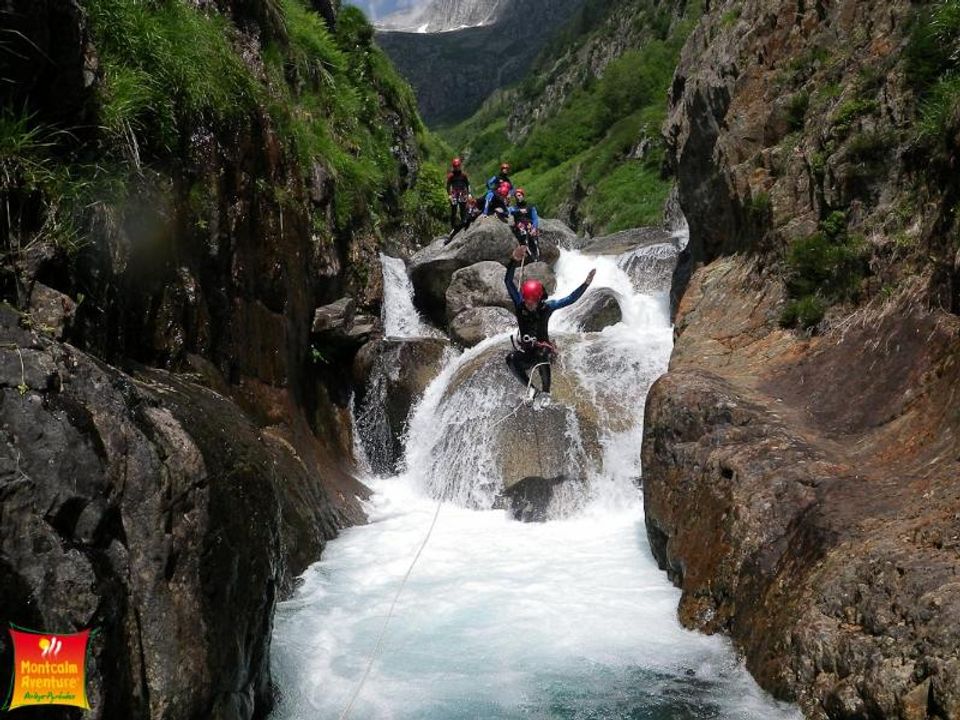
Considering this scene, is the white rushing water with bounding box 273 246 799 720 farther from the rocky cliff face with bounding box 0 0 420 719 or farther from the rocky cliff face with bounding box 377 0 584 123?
the rocky cliff face with bounding box 377 0 584 123

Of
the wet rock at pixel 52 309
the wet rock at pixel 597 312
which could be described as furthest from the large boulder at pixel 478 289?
the wet rock at pixel 52 309

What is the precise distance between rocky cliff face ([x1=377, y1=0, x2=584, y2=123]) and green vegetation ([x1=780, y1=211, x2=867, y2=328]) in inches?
4406

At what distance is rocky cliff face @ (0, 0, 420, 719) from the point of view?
11.3 feet

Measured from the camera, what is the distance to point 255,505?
15.4 feet

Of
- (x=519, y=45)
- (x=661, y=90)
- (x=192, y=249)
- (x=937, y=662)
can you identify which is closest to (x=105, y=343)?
(x=192, y=249)

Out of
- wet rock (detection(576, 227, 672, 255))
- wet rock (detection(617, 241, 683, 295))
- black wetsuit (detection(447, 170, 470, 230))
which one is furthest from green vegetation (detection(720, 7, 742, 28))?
wet rock (detection(576, 227, 672, 255))

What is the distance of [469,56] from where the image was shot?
122125 millimetres

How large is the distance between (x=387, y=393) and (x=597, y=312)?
544 cm

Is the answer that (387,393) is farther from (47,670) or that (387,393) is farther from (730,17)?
(47,670)

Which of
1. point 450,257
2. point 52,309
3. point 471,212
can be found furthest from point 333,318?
point 471,212

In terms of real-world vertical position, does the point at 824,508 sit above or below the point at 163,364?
below

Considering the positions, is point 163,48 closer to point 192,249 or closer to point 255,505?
point 192,249

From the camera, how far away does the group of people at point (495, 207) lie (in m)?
20.2

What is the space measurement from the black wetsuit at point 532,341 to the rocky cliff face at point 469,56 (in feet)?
358
